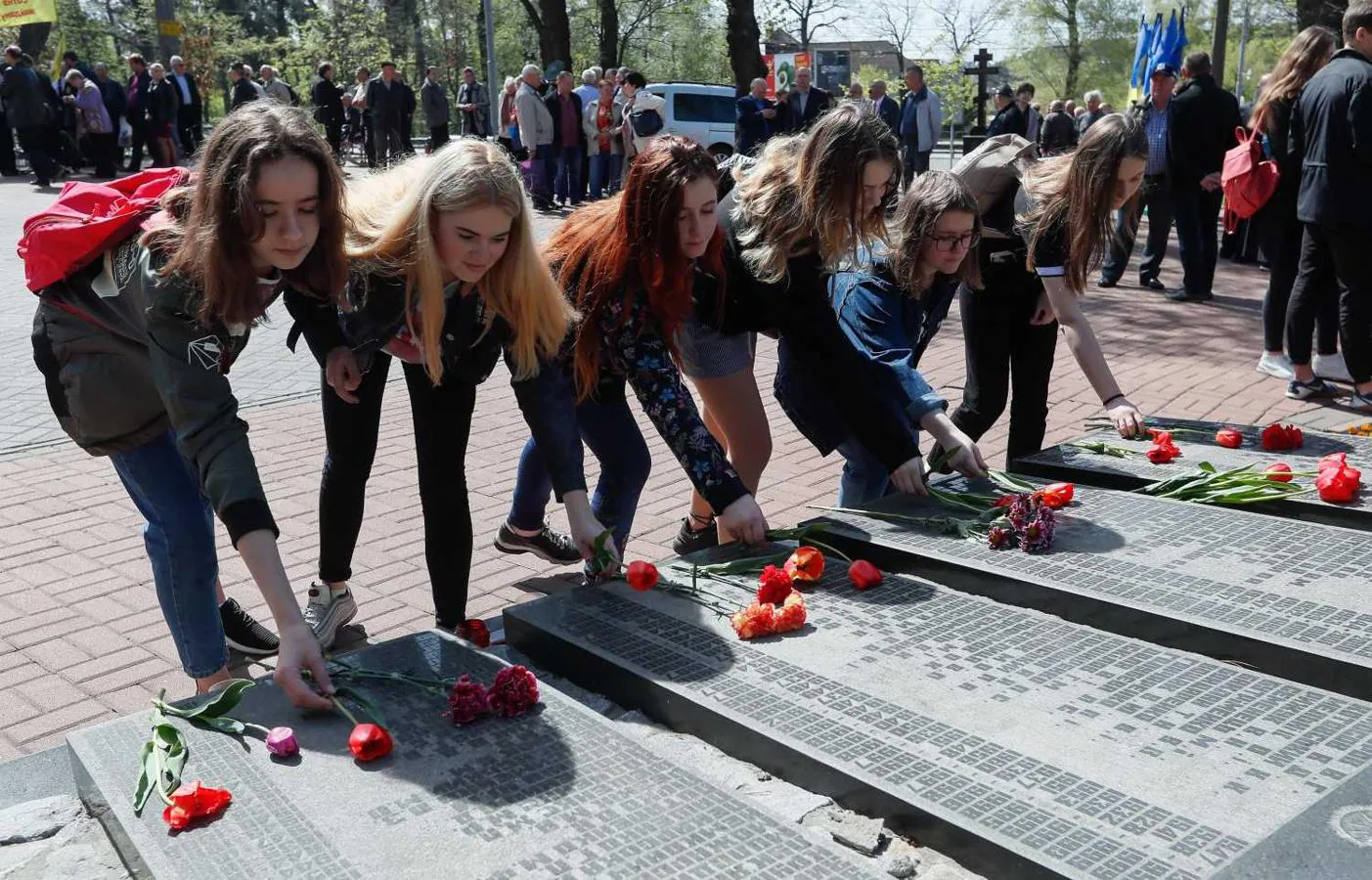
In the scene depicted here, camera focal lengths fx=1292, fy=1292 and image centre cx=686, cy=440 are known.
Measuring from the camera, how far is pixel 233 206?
2.32 metres

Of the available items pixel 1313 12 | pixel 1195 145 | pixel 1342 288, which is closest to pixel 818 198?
pixel 1342 288

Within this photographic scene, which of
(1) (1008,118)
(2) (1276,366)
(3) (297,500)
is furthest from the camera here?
(1) (1008,118)

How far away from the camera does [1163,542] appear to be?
3.07m

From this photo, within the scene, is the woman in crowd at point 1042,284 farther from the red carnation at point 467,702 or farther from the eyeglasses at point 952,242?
the red carnation at point 467,702

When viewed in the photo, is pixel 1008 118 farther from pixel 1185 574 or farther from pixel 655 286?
pixel 1185 574

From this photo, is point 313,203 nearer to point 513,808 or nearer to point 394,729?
point 394,729

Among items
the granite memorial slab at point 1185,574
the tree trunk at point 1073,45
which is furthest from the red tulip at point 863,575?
the tree trunk at point 1073,45

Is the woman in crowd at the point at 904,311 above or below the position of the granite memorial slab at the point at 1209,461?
above

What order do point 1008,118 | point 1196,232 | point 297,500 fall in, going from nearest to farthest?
point 297,500, point 1196,232, point 1008,118

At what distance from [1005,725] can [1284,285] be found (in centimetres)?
534

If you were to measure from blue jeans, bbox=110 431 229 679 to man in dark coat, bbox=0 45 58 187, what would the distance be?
16782 mm

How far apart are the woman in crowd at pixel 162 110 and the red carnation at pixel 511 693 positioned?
691 inches

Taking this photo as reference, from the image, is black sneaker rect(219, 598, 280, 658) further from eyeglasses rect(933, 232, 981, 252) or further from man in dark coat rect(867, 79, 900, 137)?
man in dark coat rect(867, 79, 900, 137)

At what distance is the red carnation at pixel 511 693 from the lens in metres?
2.20
